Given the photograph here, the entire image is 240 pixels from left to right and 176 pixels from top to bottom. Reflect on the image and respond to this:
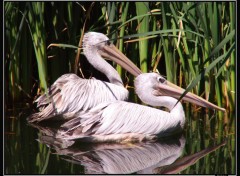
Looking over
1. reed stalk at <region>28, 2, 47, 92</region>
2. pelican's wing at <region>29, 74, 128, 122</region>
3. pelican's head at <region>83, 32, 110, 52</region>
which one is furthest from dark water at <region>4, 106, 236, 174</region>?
pelican's head at <region>83, 32, 110, 52</region>

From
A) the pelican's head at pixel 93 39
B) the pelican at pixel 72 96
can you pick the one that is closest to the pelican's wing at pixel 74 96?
the pelican at pixel 72 96

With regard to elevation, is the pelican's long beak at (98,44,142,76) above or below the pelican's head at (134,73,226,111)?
above

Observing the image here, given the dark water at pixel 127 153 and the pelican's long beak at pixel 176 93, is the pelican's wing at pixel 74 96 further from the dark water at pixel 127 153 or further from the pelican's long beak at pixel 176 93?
the pelican's long beak at pixel 176 93

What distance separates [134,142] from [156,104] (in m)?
0.66

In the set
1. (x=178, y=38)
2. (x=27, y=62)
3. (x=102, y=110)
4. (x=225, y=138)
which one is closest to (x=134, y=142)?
(x=102, y=110)

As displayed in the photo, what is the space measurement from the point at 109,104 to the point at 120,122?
211mm

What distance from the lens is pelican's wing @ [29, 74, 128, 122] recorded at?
6773 mm

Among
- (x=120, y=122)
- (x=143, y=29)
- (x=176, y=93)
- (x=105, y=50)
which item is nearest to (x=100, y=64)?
(x=105, y=50)

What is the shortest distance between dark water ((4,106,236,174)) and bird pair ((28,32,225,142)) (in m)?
0.12

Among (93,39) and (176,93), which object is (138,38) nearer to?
(93,39)

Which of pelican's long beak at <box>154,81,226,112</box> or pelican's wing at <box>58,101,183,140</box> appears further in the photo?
pelican's long beak at <box>154,81,226,112</box>

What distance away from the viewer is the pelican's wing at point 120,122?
6121 mm

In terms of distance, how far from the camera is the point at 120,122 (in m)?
6.28

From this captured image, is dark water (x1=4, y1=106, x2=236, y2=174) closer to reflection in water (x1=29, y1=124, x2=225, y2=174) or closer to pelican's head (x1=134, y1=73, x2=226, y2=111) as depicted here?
reflection in water (x1=29, y1=124, x2=225, y2=174)
